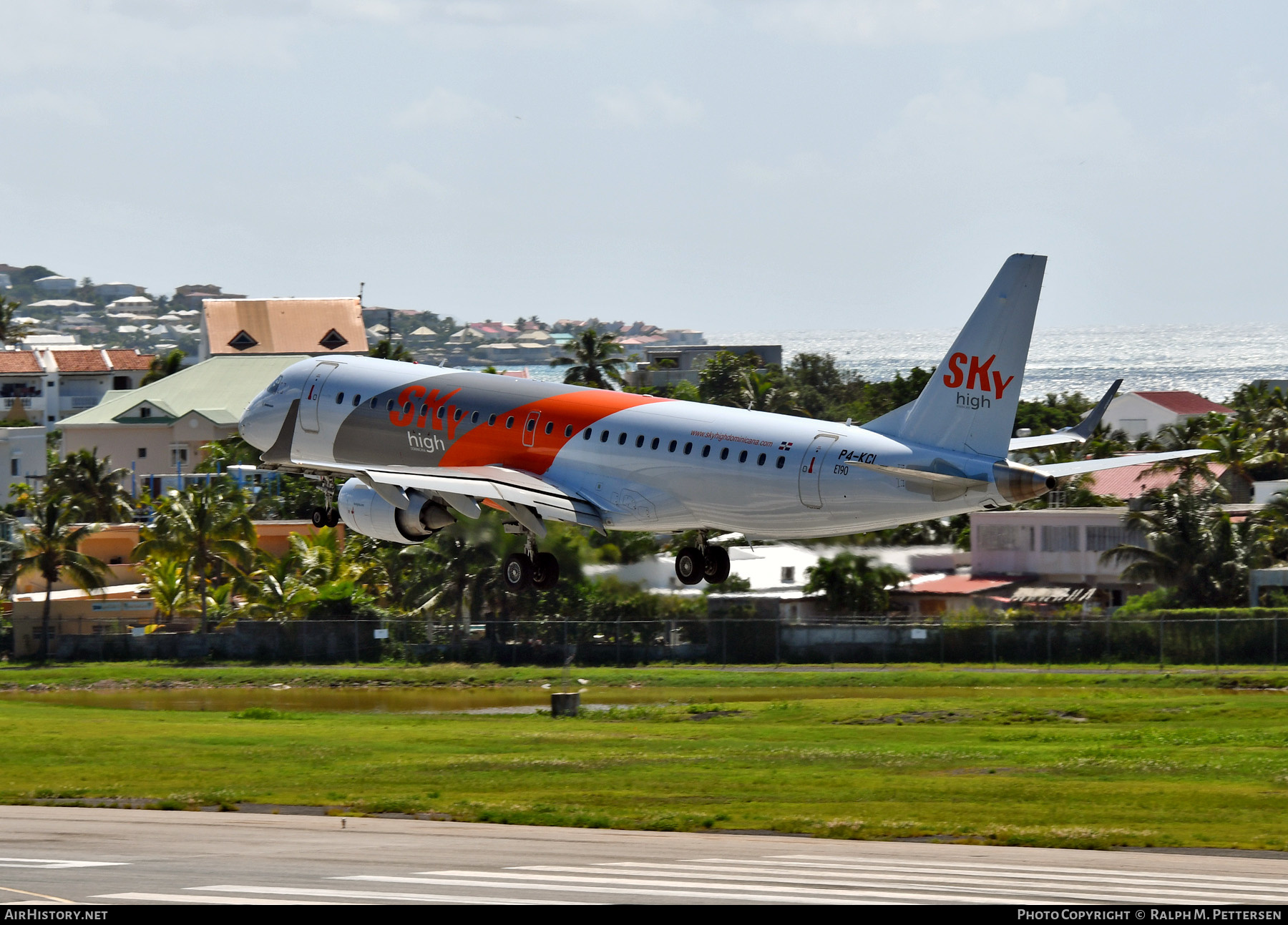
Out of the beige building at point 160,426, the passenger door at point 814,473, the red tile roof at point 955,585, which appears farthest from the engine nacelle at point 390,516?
the beige building at point 160,426

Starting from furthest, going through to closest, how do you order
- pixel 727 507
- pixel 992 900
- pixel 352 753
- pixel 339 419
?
pixel 352 753, pixel 339 419, pixel 727 507, pixel 992 900

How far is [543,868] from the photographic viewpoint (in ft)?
86.1

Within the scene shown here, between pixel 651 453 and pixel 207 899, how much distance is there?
26.1 metres

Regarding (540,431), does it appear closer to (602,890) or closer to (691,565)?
(691,565)

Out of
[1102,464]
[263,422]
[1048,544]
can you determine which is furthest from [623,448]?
[1048,544]

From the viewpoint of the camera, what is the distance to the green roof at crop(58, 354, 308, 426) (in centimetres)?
17112

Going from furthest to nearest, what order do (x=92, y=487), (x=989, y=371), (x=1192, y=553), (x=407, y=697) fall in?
(x=92, y=487) < (x=1192, y=553) < (x=407, y=697) < (x=989, y=371)

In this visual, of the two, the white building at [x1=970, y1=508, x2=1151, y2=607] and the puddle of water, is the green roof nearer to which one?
the puddle of water

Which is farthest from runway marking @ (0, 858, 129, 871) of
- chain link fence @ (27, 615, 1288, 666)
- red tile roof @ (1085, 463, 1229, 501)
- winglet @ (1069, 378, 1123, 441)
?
red tile roof @ (1085, 463, 1229, 501)

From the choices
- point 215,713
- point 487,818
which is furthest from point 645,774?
point 215,713

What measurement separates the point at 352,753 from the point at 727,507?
57.9 feet

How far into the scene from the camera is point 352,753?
186 ft

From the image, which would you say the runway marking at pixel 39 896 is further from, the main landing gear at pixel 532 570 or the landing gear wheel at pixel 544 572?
the landing gear wheel at pixel 544 572

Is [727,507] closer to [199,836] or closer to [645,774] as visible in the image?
[645,774]
